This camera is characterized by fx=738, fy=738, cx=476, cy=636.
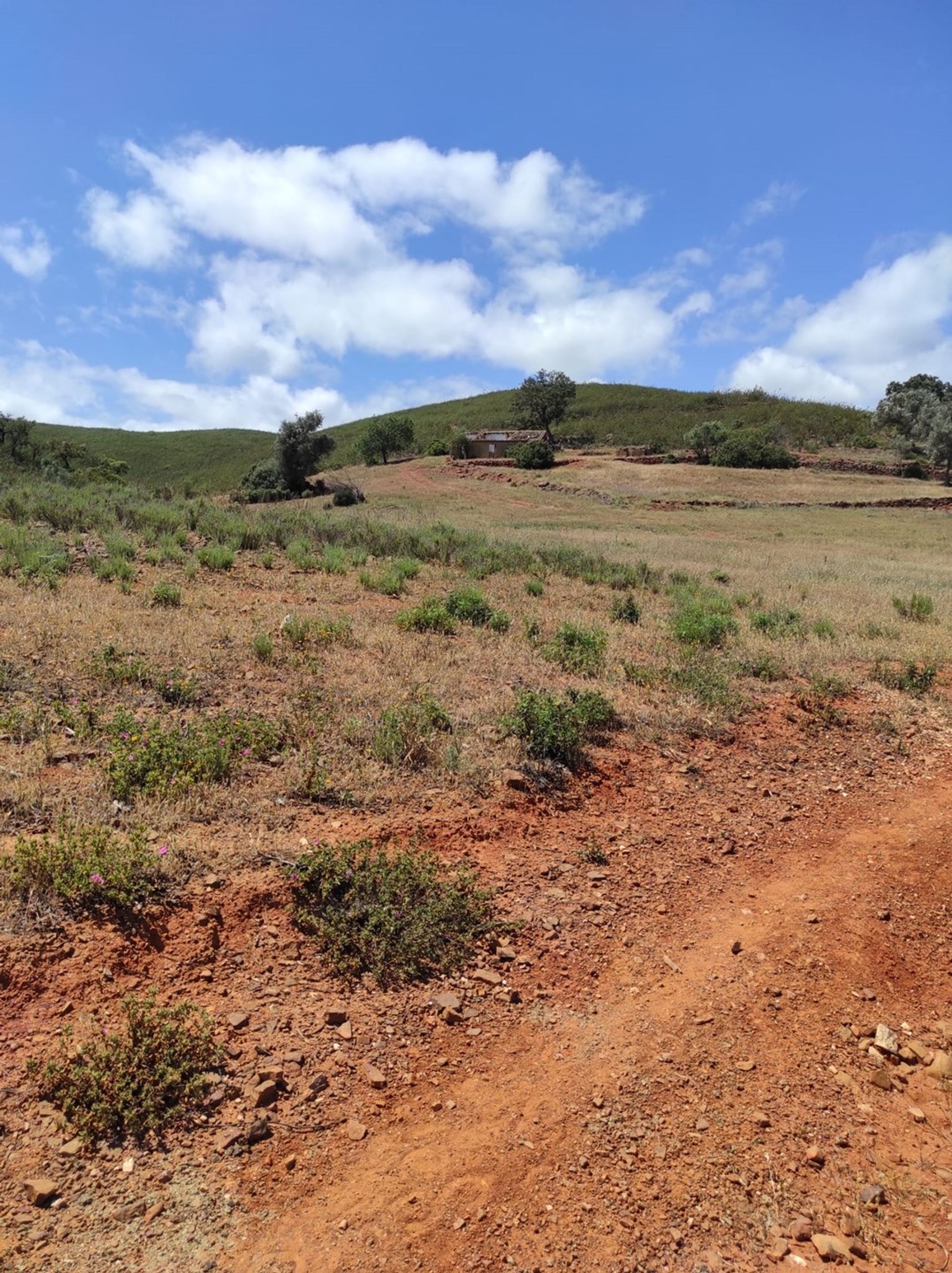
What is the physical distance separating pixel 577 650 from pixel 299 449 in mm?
37189

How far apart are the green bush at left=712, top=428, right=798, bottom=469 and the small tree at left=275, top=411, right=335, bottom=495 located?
27.0 m

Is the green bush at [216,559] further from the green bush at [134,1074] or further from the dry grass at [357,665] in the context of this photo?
the green bush at [134,1074]

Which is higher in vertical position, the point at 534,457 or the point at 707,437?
the point at 707,437

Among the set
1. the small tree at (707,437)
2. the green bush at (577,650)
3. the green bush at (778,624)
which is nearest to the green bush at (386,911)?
the green bush at (577,650)

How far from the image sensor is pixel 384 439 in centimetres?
6206

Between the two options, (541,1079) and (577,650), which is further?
(577,650)

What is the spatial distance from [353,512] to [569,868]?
26.7 metres

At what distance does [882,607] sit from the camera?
13.4 m

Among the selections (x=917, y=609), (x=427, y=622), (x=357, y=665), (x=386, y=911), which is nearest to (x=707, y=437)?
(x=917, y=609)

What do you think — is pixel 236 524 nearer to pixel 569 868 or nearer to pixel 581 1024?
pixel 569 868

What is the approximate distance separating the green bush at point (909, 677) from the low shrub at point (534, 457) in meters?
43.9

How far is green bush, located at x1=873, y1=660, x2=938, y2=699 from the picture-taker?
341 inches

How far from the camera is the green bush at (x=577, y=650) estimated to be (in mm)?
8242

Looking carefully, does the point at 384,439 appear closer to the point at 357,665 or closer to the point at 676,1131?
the point at 357,665
